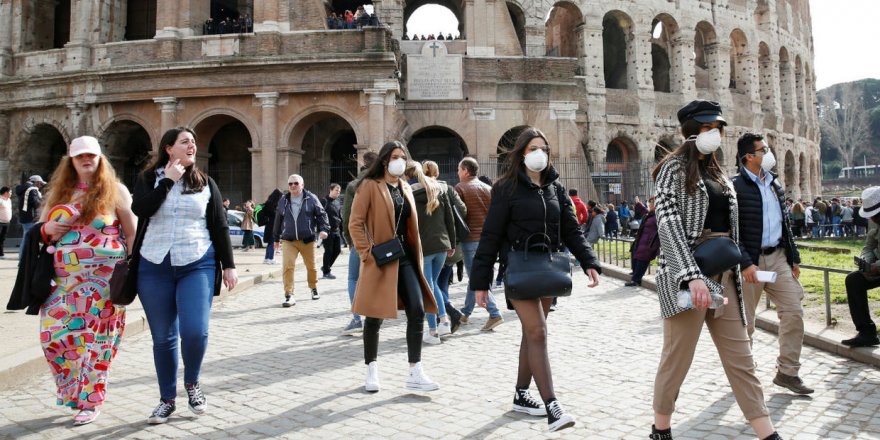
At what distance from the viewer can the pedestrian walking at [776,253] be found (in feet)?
14.0

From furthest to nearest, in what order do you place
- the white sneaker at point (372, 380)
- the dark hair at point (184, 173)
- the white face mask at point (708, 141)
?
the white sneaker at point (372, 380) → the dark hair at point (184, 173) → the white face mask at point (708, 141)

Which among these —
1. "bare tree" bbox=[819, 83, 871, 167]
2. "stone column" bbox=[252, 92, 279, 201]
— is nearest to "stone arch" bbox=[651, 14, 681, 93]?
"stone column" bbox=[252, 92, 279, 201]

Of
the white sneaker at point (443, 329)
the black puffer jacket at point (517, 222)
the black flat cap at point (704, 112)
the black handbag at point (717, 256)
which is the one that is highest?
the black flat cap at point (704, 112)

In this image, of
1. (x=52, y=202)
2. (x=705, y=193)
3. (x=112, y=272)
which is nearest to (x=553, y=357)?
(x=705, y=193)

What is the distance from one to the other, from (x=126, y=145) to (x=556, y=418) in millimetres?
24160

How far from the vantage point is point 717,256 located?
3.03m

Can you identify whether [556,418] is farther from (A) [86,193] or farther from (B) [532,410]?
(A) [86,193]

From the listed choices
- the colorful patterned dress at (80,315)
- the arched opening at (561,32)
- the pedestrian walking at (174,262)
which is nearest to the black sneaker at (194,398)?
the pedestrian walking at (174,262)

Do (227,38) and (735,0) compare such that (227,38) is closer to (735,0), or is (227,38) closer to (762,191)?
(762,191)

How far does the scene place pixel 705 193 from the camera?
3.14 meters

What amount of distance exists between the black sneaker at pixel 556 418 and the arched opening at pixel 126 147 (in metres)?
19.6

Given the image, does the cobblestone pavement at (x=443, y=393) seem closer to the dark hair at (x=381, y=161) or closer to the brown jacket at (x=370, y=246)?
the brown jacket at (x=370, y=246)

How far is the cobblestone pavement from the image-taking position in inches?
142

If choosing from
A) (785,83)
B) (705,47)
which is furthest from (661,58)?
(785,83)
